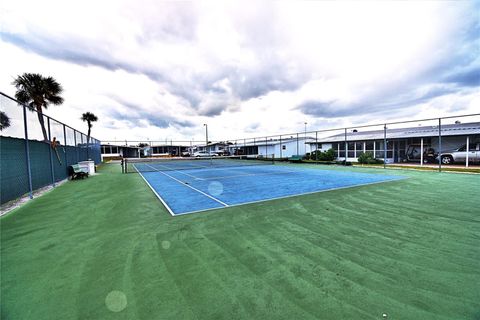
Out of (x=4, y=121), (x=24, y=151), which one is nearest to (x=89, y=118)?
(x=24, y=151)

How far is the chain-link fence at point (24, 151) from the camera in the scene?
17.9ft

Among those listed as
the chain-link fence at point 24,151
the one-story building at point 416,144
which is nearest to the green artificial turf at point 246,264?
the chain-link fence at point 24,151

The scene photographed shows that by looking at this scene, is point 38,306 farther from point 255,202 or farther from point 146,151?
point 146,151

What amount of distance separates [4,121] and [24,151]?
4.45ft

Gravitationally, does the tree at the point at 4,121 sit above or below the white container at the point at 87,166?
A: above

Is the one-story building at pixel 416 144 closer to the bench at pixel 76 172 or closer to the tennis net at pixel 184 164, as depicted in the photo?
the tennis net at pixel 184 164

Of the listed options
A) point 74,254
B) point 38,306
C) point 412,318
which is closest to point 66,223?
point 74,254

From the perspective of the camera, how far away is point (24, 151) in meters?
6.37

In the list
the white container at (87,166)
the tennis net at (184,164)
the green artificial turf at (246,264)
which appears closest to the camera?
the green artificial turf at (246,264)

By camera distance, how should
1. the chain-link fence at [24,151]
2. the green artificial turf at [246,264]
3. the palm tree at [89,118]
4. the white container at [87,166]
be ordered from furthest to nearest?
the palm tree at [89,118], the white container at [87,166], the chain-link fence at [24,151], the green artificial turf at [246,264]

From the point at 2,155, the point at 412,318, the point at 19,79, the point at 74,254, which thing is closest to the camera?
the point at 412,318

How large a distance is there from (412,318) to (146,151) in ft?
194

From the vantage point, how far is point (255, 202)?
5496mm

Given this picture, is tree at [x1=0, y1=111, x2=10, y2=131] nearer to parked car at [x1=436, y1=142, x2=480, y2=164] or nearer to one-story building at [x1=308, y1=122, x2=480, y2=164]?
one-story building at [x1=308, y1=122, x2=480, y2=164]
